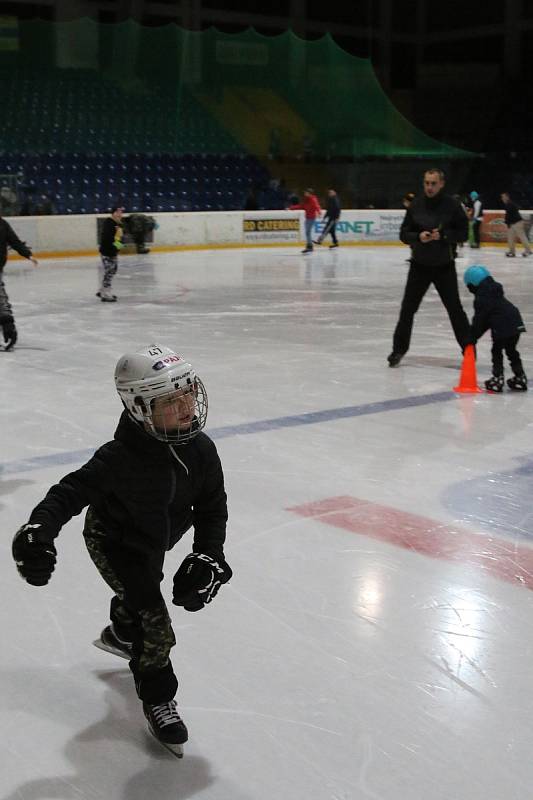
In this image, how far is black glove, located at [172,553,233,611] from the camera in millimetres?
2418

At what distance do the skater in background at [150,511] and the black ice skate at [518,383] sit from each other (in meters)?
5.04

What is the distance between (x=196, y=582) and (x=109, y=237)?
1113 centimetres

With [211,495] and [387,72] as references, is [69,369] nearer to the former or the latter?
[211,495]

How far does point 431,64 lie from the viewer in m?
39.6

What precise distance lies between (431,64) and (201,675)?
130ft

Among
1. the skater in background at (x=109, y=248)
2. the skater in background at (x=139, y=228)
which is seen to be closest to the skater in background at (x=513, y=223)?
the skater in background at (x=139, y=228)

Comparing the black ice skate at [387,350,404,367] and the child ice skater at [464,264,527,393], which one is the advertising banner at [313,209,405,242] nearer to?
the black ice skate at [387,350,404,367]

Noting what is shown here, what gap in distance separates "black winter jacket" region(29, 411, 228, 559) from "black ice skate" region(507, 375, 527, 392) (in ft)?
16.7

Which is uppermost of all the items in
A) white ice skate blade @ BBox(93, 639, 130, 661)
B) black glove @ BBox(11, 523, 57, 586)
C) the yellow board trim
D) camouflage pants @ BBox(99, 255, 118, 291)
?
black glove @ BBox(11, 523, 57, 586)

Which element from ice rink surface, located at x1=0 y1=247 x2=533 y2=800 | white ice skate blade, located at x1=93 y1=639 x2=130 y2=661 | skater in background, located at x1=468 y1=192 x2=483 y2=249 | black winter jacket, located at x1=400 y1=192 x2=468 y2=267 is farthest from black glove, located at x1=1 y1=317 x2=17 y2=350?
skater in background, located at x1=468 y1=192 x2=483 y2=249

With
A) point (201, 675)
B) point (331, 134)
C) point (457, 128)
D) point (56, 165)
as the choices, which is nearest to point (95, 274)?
point (56, 165)

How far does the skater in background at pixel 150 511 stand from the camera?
7.86ft

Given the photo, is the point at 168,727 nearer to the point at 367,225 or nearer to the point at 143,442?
the point at 143,442

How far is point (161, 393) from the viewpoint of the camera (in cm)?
239
